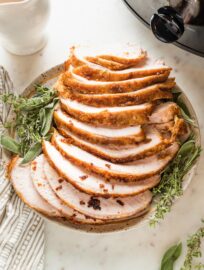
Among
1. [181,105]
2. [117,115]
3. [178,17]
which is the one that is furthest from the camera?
[181,105]

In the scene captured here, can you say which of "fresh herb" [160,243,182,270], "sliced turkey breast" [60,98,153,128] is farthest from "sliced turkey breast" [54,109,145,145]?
"fresh herb" [160,243,182,270]

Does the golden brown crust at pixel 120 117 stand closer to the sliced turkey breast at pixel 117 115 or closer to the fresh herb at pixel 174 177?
the sliced turkey breast at pixel 117 115

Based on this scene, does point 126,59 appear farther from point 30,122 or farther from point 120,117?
point 30,122

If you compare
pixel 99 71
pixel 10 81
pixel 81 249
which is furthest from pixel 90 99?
Answer: pixel 81 249

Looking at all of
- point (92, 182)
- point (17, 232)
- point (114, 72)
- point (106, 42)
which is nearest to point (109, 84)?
point (114, 72)

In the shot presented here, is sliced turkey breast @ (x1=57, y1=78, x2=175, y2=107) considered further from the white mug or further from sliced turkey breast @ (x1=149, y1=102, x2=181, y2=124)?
the white mug

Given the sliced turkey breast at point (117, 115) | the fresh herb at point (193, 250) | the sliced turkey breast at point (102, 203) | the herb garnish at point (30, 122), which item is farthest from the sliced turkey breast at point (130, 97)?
the fresh herb at point (193, 250)
